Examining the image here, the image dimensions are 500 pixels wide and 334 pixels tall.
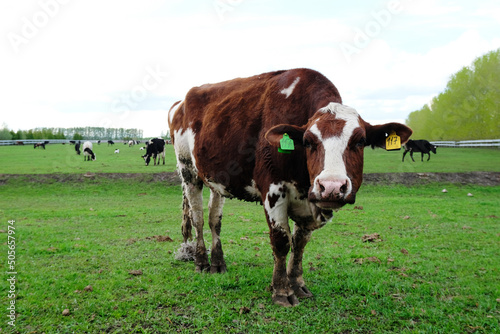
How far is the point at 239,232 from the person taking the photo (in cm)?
922

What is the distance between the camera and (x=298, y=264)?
17.3 feet

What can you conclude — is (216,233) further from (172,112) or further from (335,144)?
Result: (335,144)

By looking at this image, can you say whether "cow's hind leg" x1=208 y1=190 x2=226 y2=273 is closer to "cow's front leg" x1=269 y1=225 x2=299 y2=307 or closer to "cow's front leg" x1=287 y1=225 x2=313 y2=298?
"cow's front leg" x1=287 y1=225 x2=313 y2=298

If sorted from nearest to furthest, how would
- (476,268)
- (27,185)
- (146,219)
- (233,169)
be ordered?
(233,169), (476,268), (146,219), (27,185)

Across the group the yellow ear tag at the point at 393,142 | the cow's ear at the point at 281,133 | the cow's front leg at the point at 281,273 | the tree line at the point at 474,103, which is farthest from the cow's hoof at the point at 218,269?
the tree line at the point at 474,103

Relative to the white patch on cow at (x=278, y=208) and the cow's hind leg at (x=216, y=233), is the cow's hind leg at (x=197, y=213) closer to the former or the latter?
the cow's hind leg at (x=216, y=233)

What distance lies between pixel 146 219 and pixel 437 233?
758cm

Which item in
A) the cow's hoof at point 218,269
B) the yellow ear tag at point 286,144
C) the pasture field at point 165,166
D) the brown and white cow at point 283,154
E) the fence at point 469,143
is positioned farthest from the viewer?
the fence at point 469,143

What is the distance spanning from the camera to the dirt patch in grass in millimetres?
17625

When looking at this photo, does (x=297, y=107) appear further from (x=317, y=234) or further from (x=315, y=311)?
(x=317, y=234)

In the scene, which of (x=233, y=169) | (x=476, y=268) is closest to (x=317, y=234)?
(x=476, y=268)

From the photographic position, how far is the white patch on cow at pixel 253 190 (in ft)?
17.2

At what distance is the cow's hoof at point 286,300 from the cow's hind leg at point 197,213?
1.80 metres

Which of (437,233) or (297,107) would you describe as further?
(437,233)
